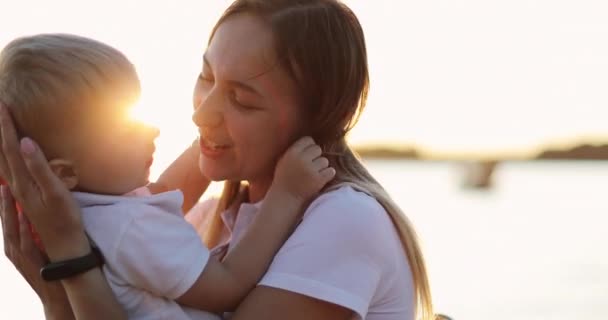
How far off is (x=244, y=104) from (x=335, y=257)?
0.38 meters

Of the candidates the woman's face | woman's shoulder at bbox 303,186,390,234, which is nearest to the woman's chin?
the woman's face

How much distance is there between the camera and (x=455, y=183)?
2322cm

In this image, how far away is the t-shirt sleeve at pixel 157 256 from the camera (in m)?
2.14

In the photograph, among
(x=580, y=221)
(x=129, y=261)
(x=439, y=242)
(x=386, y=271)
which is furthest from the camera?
(x=580, y=221)

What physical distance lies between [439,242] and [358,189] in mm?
8474

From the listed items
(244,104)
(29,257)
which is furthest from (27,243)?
(244,104)

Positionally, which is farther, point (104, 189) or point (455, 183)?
point (455, 183)

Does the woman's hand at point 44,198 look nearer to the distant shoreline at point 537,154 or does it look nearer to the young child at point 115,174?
the young child at point 115,174

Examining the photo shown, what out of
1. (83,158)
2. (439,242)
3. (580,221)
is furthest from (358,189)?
(580,221)

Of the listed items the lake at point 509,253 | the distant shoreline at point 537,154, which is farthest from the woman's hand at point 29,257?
the distant shoreline at point 537,154

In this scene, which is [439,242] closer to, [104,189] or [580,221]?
[580,221]

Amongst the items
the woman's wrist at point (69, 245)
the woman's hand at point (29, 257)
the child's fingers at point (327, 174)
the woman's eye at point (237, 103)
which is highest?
the woman's eye at point (237, 103)

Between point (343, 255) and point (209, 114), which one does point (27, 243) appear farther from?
point (343, 255)

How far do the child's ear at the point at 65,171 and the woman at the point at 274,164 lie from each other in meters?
0.03
